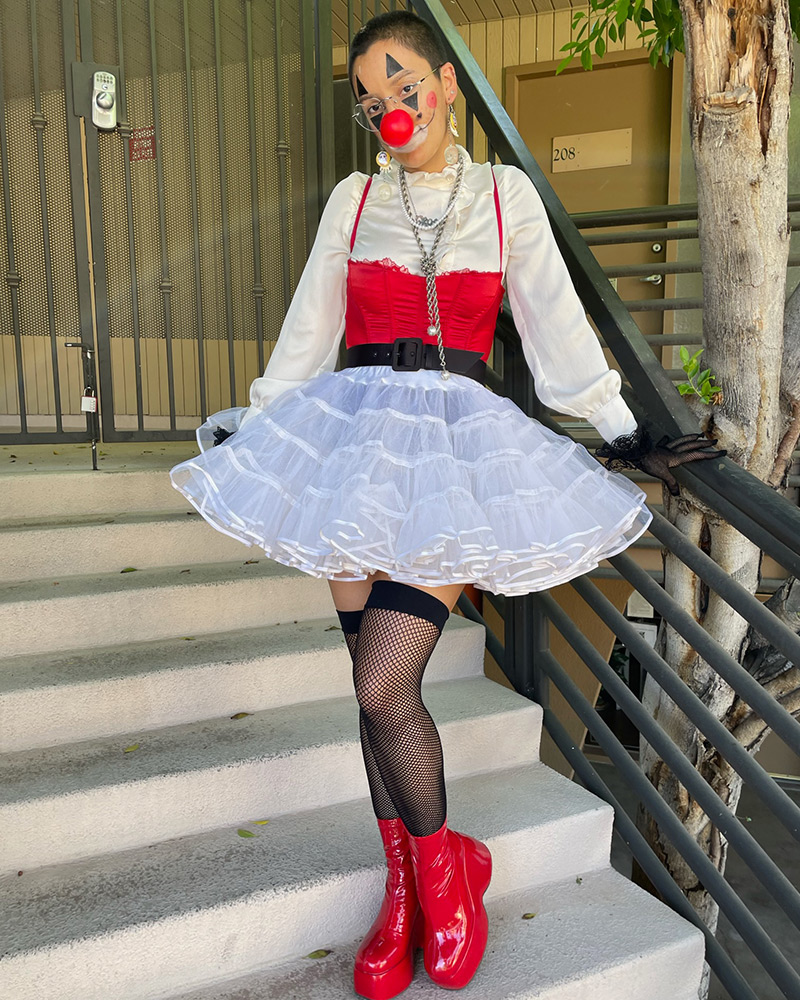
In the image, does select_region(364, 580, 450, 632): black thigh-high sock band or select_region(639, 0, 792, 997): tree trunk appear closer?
select_region(364, 580, 450, 632): black thigh-high sock band

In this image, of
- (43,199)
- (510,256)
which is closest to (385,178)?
(510,256)

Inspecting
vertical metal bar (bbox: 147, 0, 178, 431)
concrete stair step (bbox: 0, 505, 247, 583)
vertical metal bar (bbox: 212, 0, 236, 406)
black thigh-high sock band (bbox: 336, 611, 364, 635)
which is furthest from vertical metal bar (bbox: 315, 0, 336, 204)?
black thigh-high sock band (bbox: 336, 611, 364, 635)

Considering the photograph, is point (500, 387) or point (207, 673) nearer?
point (207, 673)

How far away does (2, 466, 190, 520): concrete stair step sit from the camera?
2463 millimetres

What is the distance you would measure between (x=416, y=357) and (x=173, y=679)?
102cm

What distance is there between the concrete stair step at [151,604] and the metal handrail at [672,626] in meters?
0.63

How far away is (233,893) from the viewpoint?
1.46 m

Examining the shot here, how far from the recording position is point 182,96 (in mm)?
3234

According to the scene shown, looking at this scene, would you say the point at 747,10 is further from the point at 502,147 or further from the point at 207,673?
the point at 207,673

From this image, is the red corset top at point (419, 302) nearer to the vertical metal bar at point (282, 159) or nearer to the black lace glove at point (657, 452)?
the black lace glove at point (657, 452)

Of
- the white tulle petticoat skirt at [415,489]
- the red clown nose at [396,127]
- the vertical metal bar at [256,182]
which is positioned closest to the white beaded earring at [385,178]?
the red clown nose at [396,127]

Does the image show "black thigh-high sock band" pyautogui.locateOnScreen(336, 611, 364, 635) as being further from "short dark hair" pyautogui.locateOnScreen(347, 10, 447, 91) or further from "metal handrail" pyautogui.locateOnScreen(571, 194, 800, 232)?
"metal handrail" pyautogui.locateOnScreen(571, 194, 800, 232)

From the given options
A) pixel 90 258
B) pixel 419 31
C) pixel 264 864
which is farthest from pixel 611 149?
pixel 264 864

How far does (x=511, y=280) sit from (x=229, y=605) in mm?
1243
